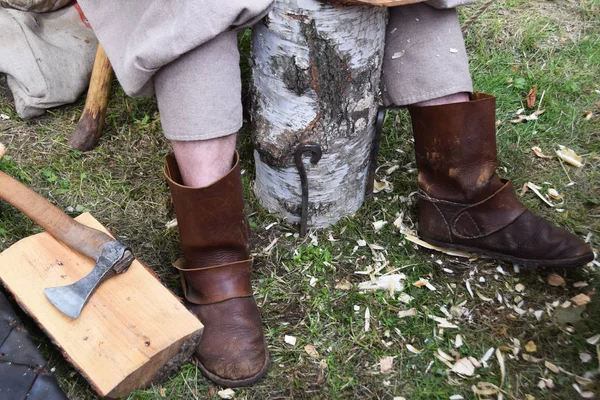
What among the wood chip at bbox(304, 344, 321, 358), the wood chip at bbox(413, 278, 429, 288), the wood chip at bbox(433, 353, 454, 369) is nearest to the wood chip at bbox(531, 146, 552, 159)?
the wood chip at bbox(413, 278, 429, 288)

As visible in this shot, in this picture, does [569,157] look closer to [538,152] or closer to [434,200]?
[538,152]

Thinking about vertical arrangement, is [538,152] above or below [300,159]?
below

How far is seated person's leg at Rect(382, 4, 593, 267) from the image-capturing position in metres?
1.63

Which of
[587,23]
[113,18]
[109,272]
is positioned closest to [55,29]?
[113,18]

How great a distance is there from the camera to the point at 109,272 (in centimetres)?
155

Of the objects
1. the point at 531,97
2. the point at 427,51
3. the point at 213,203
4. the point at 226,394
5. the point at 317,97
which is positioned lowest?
the point at 226,394

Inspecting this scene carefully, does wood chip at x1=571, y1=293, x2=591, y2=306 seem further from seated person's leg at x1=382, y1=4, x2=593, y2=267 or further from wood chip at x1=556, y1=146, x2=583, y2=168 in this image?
wood chip at x1=556, y1=146, x2=583, y2=168

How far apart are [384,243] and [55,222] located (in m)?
1.04

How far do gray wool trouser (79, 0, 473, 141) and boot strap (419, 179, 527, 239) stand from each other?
339 mm

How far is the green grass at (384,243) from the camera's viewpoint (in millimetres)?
1561

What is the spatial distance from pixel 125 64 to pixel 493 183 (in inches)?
42.9

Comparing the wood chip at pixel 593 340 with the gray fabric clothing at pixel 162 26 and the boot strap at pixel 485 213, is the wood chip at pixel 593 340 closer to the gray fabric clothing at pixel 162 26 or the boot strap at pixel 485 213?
the boot strap at pixel 485 213

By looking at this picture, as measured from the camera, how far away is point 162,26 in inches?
51.6

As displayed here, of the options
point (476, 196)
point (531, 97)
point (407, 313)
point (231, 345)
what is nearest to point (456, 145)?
point (476, 196)
